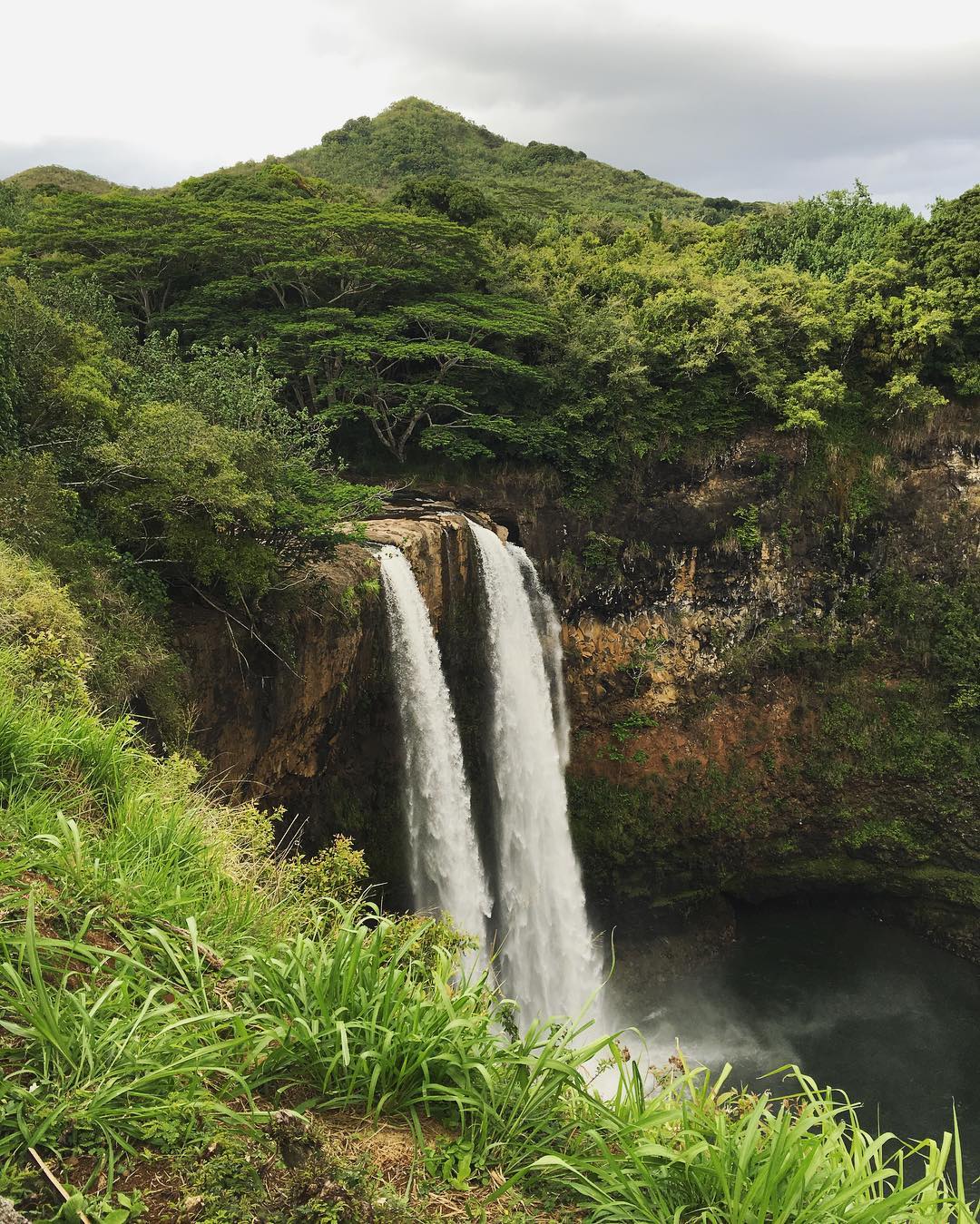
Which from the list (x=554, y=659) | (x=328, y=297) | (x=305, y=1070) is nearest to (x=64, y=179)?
(x=328, y=297)

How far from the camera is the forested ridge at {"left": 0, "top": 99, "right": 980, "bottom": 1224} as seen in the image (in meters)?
1.97

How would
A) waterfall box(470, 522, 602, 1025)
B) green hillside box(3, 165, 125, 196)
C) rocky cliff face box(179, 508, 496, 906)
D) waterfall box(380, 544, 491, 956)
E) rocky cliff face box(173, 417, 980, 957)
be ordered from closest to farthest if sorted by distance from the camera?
rocky cliff face box(179, 508, 496, 906) → waterfall box(380, 544, 491, 956) → waterfall box(470, 522, 602, 1025) → rocky cliff face box(173, 417, 980, 957) → green hillside box(3, 165, 125, 196)

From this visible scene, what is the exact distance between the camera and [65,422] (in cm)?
812

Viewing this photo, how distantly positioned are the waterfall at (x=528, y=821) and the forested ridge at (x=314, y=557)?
3048 millimetres

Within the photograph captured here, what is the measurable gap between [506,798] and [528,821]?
0.69 meters

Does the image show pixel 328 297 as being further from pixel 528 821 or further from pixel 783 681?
pixel 783 681

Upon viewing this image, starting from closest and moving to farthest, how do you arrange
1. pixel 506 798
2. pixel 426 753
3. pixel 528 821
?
1. pixel 426 753
2. pixel 506 798
3. pixel 528 821

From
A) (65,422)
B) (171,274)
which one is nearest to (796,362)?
(171,274)

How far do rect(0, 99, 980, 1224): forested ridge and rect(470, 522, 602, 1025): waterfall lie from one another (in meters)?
3.05

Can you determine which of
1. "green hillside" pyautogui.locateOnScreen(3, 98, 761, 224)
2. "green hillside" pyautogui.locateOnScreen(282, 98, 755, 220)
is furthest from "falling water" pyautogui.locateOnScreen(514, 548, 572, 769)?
"green hillside" pyautogui.locateOnScreen(282, 98, 755, 220)

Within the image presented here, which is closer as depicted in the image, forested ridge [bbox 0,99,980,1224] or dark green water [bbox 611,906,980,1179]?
forested ridge [bbox 0,99,980,1224]

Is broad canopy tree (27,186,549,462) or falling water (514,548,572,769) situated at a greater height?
broad canopy tree (27,186,549,462)

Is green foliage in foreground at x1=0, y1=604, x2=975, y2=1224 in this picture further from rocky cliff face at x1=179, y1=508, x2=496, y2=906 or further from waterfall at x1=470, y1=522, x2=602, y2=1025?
waterfall at x1=470, y1=522, x2=602, y2=1025

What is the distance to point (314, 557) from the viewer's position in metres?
9.24
